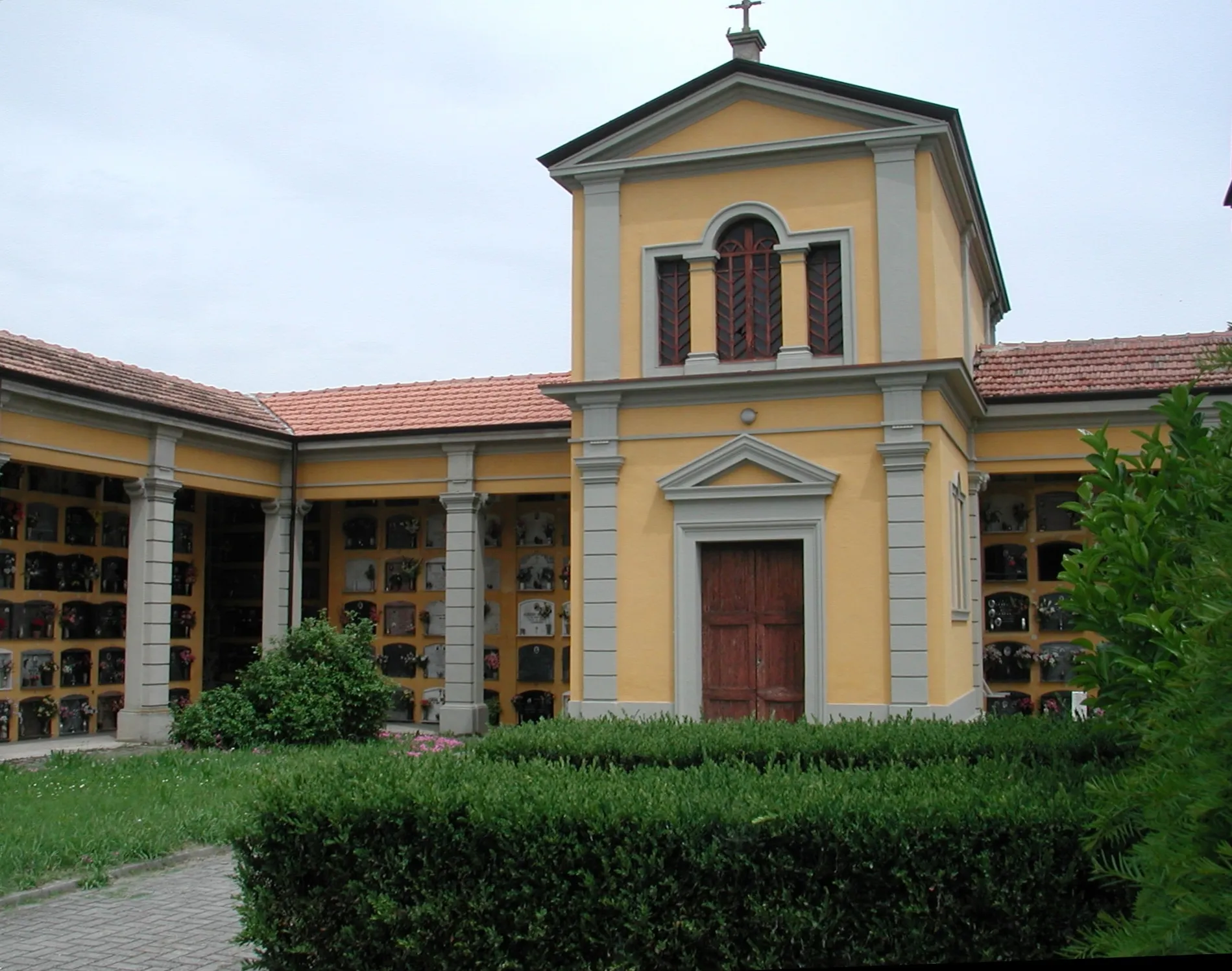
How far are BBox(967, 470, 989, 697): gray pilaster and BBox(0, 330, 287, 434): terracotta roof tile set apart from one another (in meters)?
9.41

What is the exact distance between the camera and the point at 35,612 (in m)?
14.5

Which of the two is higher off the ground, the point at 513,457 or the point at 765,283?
the point at 765,283

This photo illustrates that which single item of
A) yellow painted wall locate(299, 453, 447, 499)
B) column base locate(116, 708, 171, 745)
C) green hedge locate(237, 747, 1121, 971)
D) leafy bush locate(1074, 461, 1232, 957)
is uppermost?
yellow painted wall locate(299, 453, 447, 499)

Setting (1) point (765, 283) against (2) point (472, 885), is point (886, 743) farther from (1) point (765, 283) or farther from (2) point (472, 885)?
(1) point (765, 283)

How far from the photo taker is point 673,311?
13141 mm

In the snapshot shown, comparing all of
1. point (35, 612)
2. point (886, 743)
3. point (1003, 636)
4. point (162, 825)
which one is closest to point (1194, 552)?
point (886, 743)

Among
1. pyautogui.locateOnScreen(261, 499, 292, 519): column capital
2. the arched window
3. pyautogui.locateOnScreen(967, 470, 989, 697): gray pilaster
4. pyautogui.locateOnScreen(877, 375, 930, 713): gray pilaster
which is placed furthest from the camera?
pyautogui.locateOnScreen(261, 499, 292, 519): column capital

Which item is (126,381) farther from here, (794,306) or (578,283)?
(794,306)

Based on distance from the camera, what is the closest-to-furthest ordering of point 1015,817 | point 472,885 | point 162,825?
1. point 1015,817
2. point 472,885
3. point 162,825

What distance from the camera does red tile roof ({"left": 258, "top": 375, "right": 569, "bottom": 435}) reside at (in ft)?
54.2

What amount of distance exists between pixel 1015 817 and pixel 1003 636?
11.0 meters

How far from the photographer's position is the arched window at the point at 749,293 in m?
12.8

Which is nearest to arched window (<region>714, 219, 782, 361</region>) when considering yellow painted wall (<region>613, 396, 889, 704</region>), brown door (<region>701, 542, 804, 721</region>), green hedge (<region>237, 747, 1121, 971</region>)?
yellow painted wall (<region>613, 396, 889, 704</region>)

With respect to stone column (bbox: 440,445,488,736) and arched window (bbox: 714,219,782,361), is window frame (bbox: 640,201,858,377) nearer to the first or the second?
arched window (bbox: 714,219,782,361)
